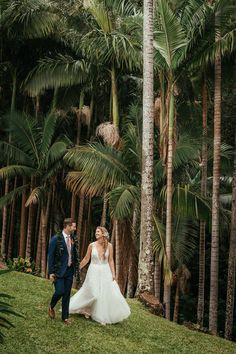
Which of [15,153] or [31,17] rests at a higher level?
[31,17]

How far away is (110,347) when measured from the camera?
8219 millimetres

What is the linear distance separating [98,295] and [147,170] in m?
4.32

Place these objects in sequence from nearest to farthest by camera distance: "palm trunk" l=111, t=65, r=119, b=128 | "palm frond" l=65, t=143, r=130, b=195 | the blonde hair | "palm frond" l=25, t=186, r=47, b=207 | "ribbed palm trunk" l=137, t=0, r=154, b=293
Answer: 1. the blonde hair
2. "ribbed palm trunk" l=137, t=0, r=154, b=293
3. "palm frond" l=65, t=143, r=130, b=195
4. "palm trunk" l=111, t=65, r=119, b=128
5. "palm frond" l=25, t=186, r=47, b=207

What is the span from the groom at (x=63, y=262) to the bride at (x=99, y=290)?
2.13ft

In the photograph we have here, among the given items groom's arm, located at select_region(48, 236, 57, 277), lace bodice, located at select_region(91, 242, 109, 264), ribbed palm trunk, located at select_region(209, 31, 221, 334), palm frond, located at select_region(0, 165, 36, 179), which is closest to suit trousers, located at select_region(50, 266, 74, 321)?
groom's arm, located at select_region(48, 236, 57, 277)

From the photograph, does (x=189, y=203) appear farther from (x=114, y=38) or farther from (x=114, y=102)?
(x=114, y=38)

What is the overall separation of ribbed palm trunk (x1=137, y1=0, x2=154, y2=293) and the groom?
423 cm

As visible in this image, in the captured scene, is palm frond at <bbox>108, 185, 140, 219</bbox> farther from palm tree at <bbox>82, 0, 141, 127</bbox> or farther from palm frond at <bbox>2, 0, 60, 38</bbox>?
palm frond at <bbox>2, 0, 60, 38</bbox>

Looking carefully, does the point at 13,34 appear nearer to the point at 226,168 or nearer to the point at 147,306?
the point at 226,168

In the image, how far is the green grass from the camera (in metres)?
7.73

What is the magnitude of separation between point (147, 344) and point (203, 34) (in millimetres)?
7929

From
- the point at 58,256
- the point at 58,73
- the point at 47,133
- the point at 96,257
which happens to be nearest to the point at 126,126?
the point at 47,133

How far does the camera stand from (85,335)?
8461 millimetres

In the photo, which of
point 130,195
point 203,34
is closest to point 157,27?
point 203,34
